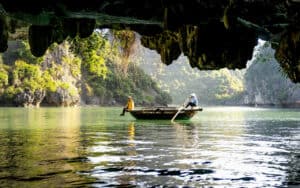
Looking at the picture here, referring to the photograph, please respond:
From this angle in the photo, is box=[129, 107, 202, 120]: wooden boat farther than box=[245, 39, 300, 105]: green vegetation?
No

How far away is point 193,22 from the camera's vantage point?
347 inches

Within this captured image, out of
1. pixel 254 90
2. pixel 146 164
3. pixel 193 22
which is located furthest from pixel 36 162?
pixel 254 90

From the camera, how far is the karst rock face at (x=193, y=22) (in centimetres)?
812

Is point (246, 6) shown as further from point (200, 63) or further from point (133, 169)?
point (133, 169)

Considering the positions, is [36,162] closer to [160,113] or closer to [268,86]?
[160,113]

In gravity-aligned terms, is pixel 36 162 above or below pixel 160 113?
below

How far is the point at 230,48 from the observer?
9.89 m

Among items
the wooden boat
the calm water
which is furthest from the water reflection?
the wooden boat

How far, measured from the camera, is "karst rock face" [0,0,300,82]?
812 cm

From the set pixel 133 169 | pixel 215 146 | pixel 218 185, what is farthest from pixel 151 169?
pixel 215 146

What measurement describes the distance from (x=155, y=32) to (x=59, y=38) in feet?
6.37

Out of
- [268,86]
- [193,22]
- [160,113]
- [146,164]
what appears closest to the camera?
[193,22]

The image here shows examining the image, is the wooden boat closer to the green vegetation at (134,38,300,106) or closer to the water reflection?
the water reflection

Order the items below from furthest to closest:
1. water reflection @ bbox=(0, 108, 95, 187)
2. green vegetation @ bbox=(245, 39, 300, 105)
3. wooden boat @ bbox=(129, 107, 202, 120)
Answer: green vegetation @ bbox=(245, 39, 300, 105) → wooden boat @ bbox=(129, 107, 202, 120) → water reflection @ bbox=(0, 108, 95, 187)
